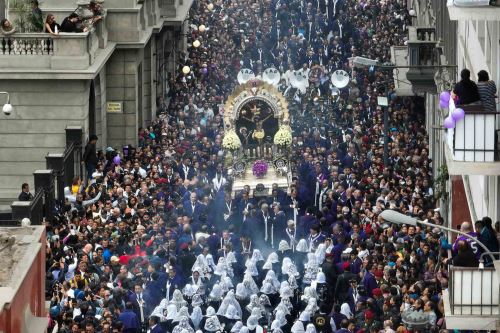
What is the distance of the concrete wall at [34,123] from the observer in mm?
58188

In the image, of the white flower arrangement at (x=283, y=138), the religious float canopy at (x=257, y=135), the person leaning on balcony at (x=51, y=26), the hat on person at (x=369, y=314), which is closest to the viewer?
the hat on person at (x=369, y=314)

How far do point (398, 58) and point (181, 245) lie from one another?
57.3 ft

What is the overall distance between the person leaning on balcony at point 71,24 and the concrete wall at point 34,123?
141 centimetres

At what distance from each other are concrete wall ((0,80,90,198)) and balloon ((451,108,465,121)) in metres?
26.1

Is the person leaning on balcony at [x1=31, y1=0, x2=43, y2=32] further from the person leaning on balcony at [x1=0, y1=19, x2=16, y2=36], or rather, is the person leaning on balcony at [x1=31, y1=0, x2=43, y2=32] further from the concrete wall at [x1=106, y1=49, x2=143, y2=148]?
the concrete wall at [x1=106, y1=49, x2=143, y2=148]

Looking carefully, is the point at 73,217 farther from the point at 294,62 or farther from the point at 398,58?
the point at 294,62

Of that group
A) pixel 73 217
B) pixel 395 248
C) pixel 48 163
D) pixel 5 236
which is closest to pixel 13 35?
pixel 48 163

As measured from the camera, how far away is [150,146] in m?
62.8

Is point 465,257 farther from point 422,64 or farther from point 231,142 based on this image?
point 231,142

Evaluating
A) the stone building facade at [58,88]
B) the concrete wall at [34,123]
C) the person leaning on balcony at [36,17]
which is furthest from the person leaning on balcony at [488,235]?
the person leaning on balcony at [36,17]

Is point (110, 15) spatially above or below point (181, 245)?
above

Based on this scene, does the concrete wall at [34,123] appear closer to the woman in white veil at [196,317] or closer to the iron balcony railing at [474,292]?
the woman in white veil at [196,317]

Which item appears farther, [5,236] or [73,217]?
[73,217]

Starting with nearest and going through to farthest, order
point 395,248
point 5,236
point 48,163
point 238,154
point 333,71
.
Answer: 1. point 5,236
2. point 395,248
3. point 48,163
4. point 238,154
5. point 333,71
